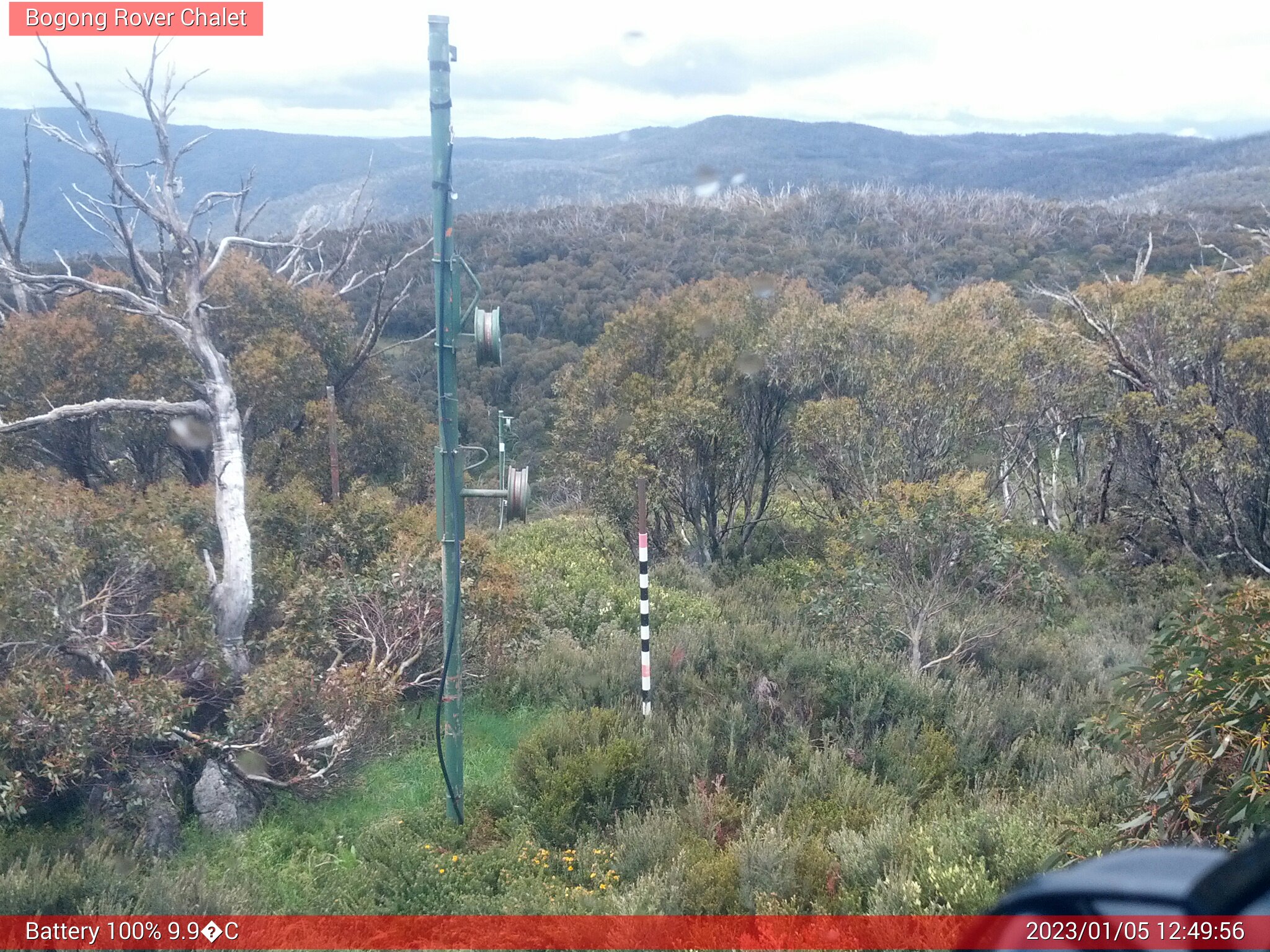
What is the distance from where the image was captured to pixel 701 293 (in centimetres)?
1463

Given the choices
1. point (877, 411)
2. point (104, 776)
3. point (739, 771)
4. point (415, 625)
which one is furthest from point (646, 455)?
point (104, 776)

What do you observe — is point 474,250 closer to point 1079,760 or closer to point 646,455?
point 646,455

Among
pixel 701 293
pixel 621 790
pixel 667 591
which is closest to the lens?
pixel 621 790

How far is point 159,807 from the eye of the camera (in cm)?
618

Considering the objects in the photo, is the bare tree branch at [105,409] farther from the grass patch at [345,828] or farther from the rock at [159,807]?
the grass patch at [345,828]

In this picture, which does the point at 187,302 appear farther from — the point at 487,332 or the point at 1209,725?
the point at 1209,725

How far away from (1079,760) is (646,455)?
715cm

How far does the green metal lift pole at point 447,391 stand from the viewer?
521 centimetres

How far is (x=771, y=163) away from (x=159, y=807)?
5447 centimetres

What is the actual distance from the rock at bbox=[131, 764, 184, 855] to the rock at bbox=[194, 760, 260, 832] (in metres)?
0.16

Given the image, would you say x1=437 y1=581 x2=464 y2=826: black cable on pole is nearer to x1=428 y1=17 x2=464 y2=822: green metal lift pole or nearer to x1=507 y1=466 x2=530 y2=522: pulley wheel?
x1=428 y1=17 x2=464 y2=822: green metal lift pole

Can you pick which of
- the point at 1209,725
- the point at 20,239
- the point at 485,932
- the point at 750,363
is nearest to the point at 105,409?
the point at 485,932

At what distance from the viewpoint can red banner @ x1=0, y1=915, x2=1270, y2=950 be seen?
156 inches

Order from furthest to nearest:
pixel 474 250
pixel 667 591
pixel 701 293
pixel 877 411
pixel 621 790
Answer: pixel 474 250 < pixel 701 293 < pixel 877 411 < pixel 667 591 < pixel 621 790
